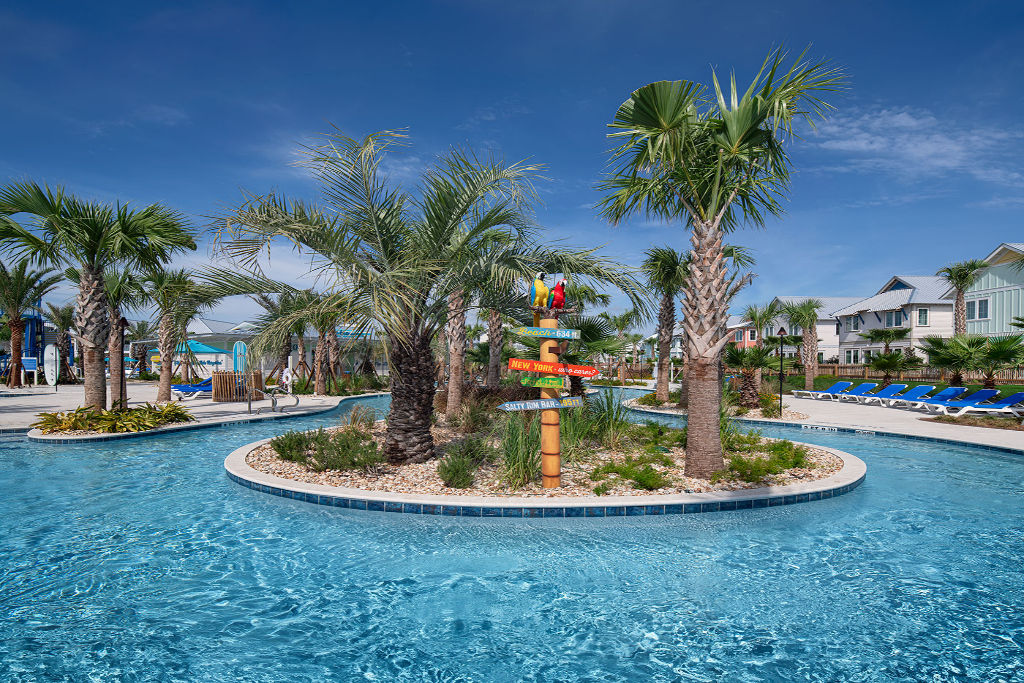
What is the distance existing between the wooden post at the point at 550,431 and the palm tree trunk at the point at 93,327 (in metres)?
11.8

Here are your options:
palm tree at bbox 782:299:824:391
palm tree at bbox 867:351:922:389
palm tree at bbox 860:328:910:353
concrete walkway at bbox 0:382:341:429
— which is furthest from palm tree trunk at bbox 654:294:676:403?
palm tree at bbox 860:328:910:353

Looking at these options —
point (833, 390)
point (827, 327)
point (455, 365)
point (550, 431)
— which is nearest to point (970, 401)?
point (833, 390)

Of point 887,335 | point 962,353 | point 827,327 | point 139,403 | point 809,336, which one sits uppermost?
point 827,327

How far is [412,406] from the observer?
364 inches

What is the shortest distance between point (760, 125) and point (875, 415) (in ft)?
49.0

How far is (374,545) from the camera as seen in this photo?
616 centimetres

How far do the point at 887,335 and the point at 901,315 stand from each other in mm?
2994

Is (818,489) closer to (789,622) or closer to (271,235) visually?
(789,622)

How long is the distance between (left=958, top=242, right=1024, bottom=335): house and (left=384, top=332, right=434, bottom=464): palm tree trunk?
3862 cm

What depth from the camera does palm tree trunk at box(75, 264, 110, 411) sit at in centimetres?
1338

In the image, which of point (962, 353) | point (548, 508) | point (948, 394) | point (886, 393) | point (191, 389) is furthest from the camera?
point (886, 393)

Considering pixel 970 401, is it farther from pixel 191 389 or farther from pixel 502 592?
pixel 191 389

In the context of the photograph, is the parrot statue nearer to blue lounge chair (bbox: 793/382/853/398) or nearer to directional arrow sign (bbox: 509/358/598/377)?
directional arrow sign (bbox: 509/358/598/377)

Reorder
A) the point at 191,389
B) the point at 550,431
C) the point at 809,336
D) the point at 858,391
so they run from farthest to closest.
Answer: the point at 809,336
the point at 858,391
the point at 191,389
the point at 550,431
